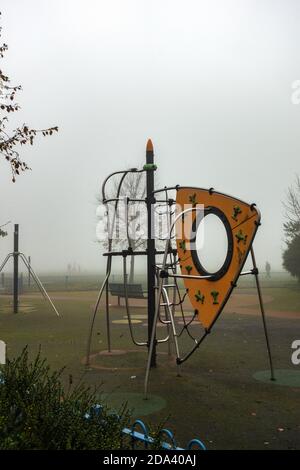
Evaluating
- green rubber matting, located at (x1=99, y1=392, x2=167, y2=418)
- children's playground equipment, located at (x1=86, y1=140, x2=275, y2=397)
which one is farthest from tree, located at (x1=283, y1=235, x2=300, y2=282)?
green rubber matting, located at (x1=99, y1=392, x2=167, y2=418)

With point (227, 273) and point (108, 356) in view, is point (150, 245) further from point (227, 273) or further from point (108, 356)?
point (108, 356)

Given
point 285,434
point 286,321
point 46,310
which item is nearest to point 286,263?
point 286,321

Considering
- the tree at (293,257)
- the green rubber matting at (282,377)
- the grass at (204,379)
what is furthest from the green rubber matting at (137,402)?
the tree at (293,257)

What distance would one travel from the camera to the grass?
4207 millimetres

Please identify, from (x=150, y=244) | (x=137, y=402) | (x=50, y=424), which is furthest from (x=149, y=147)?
(x=50, y=424)

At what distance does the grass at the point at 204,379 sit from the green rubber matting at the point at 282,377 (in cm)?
14

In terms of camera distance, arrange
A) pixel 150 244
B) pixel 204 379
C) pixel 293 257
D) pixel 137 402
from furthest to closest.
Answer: pixel 293 257 → pixel 150 244 → pixel 204 379 → pixel 137 402

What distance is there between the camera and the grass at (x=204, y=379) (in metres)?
4.21

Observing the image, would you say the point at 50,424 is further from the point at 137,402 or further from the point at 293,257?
the point at 293,257

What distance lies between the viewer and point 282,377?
20.5 feet

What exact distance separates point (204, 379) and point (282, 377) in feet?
3.69

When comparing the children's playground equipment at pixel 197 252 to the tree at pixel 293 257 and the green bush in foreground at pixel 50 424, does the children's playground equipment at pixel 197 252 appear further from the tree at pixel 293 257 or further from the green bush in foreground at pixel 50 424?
the tree at pixel 293 257
